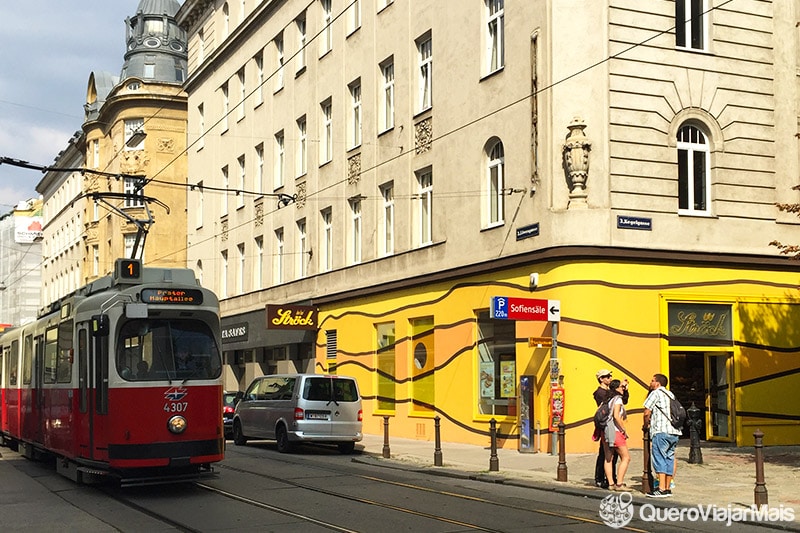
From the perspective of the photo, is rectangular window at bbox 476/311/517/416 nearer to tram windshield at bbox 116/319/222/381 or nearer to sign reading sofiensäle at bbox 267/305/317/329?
tram windshield at bbox 116/319/222/381

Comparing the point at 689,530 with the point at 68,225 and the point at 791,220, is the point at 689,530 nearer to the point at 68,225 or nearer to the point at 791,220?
the point at 791,220

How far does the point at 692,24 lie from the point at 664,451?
42.6ft

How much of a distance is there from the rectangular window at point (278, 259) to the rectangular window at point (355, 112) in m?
7.18

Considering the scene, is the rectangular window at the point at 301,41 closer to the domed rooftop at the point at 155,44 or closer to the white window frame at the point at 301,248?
the white window frame at the point at 301,248

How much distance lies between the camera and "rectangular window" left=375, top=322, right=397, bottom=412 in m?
30.9

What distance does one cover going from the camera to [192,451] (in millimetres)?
15359

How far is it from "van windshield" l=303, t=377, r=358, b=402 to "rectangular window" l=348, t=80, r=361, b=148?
11280mm

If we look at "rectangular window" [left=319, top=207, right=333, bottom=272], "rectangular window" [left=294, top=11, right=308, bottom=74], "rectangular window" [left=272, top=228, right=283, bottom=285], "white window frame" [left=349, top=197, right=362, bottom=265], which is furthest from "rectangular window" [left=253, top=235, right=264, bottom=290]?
"white window frame" [left=349, top=197, right=362, bottom=265]

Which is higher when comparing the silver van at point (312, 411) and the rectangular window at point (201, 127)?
the rectangular window at point (201, 127)

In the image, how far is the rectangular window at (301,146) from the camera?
1500 inches

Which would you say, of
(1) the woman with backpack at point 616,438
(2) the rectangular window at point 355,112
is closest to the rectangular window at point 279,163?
(2) the rectangular window at point 355,112

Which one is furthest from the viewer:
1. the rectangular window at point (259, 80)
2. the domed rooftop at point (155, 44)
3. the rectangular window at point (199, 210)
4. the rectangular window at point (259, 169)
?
the domed rooftop at point (155, 44)

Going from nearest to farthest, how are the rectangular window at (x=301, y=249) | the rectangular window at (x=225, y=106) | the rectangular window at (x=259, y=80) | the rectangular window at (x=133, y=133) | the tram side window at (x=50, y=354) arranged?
the tram side window at (x=50, y=354) < the rectangular window at (x=301, y=249) < the rectangular window at (x=259, y=80) < the rectangular window at (x=225, y=106) < the rectangular window at (x=133, y=133)

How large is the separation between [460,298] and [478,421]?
10.6 feet
